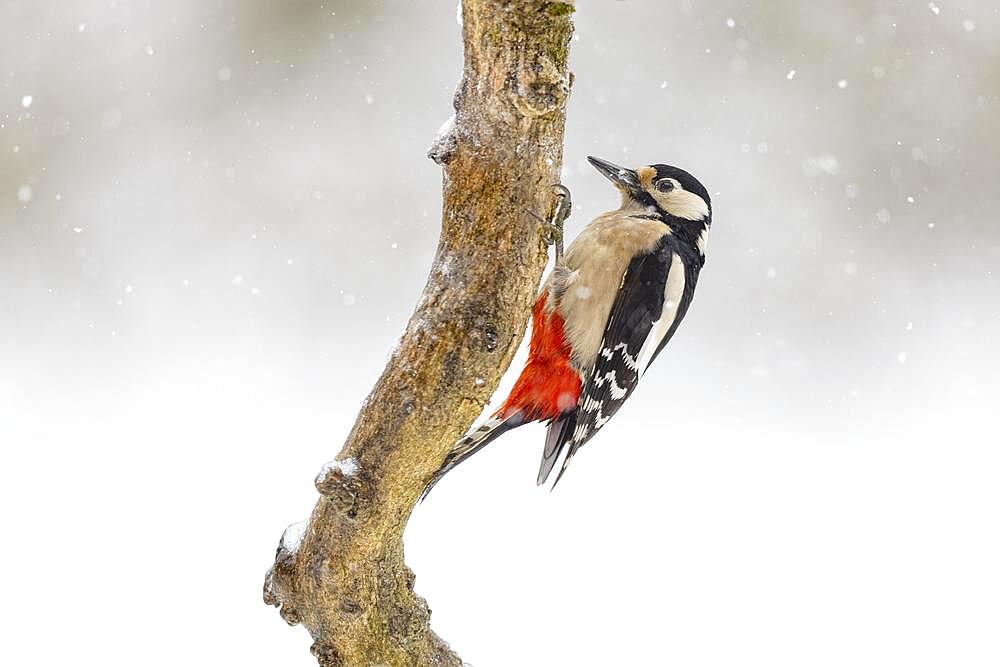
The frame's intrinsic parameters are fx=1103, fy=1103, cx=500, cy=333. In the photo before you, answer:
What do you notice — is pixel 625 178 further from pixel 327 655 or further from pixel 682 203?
pixel 327 655

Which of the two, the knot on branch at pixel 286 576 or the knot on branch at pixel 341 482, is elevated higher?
the knot on branch at pixel 341 482

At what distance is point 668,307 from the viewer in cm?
271

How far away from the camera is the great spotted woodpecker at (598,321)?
2.54 m

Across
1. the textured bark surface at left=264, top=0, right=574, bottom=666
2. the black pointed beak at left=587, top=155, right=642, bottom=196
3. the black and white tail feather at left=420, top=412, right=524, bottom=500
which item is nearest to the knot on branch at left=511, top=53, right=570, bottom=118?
the textured bark surface at left=264, top=0, right=574, bottom=666

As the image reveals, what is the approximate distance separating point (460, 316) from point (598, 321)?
72cm

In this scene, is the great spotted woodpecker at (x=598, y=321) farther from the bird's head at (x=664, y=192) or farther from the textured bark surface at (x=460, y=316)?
the textured bark surface at (x=460, y=316)

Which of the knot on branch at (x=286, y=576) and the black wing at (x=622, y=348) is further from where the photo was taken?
the black wing at (x=622, y=348)

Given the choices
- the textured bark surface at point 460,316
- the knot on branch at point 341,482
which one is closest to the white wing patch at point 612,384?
the textured bark surface at point 460,316

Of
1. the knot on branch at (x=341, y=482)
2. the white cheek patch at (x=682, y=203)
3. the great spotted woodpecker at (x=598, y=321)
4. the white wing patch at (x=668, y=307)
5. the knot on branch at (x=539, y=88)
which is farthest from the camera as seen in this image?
the white cheek patch at (x=682, y=203)

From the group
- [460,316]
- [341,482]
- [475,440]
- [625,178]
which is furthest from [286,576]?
[625,178]

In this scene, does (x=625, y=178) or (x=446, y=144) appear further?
(x=625, y=178)
